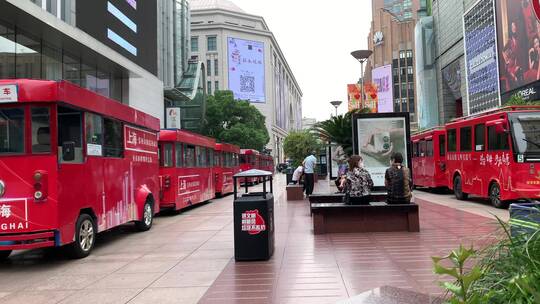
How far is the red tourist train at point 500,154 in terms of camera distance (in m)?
14.5

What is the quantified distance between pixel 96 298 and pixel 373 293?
3.91 metres

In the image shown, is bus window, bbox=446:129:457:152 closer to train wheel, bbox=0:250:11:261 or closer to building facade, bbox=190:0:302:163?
train wheel, bbox=0:250:11:261

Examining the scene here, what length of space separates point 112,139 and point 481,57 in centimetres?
3230

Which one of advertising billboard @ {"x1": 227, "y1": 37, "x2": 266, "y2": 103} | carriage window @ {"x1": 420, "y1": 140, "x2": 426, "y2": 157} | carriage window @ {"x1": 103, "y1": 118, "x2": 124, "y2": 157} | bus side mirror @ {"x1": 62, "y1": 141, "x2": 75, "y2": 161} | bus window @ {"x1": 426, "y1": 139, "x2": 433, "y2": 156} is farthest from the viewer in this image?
advertising billboard @ {"x1": 227, "y1": 37, "x2": 266, "y2": 103}

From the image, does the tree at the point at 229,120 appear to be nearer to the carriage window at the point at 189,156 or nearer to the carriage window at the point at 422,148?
the carriage window at the point at 422,148

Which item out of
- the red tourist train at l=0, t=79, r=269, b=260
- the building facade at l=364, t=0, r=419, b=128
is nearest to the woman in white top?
the red tourist train at l=0, t=79, r=269, b=260

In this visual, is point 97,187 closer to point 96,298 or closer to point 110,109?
point 110,109

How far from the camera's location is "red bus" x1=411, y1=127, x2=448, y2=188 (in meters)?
22.7

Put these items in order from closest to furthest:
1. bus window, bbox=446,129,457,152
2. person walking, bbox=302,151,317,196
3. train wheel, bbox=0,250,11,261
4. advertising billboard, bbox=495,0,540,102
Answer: train wheel, bbox=0,250,11,261, bus window, bbox=446,129,457,152, person walking, bbox=302,151,317,196, advertising billboard, bbox=495,0,540,102

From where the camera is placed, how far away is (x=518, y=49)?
2958 cm

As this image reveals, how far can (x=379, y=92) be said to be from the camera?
9581 cm

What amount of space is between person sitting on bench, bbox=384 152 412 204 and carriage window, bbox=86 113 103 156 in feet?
19.1

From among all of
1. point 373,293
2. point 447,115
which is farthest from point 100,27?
point 447,115

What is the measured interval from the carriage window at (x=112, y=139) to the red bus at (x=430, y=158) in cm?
1502
